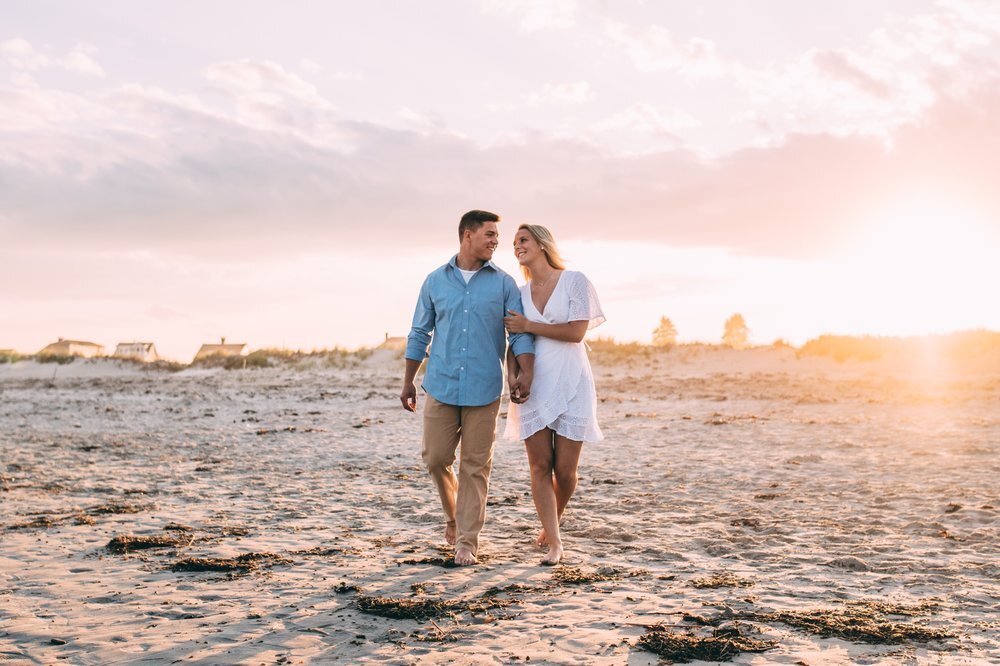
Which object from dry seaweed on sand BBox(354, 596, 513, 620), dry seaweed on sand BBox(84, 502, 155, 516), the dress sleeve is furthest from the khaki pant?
dry seaweed on sand BBox(84, 502, 155, 516)

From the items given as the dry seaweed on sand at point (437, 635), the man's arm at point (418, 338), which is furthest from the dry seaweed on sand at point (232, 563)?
the dry seaweed on sand at point (437, 635)

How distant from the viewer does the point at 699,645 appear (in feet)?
12.3

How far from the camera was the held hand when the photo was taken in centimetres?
532

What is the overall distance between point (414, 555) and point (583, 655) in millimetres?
2106

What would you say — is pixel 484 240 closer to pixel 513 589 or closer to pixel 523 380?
pixel 523 380

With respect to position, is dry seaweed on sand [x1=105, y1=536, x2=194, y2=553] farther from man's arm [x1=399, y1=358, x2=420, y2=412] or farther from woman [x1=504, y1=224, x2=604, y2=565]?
woman [x1=504, y1=224, x2=604, y2=565]

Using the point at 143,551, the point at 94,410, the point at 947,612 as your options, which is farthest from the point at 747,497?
the point at 94,410

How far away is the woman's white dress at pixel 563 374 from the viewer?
17.5 ft

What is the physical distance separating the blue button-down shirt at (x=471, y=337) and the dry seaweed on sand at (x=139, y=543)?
208cm

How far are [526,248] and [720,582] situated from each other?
90.6 inches

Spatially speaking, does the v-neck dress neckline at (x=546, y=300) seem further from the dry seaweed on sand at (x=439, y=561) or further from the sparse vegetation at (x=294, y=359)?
the sparse vegetation at (x=294, y=359)

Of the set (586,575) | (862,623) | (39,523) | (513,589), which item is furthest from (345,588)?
(39,523)

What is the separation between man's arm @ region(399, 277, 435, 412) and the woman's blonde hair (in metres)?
0.66

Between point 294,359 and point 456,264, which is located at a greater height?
point 456,264
